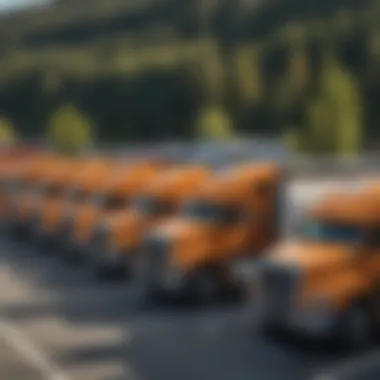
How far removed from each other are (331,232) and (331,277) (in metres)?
1.27

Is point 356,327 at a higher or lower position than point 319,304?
→ lower

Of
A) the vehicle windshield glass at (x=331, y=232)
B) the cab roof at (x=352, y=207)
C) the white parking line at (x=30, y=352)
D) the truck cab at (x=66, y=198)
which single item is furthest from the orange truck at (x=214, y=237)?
the truck cab at (x=66, y=198)

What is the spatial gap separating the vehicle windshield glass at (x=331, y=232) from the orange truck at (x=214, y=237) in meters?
2.26

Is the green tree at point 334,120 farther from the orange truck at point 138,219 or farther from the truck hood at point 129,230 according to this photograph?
the truck hood at point 129,230

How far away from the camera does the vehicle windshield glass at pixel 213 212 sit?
58.2 feet

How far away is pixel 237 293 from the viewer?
58.1ft

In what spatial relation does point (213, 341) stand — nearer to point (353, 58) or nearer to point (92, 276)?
point (92, 276)

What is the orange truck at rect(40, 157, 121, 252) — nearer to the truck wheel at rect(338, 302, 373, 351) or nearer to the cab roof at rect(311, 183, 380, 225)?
the cab roof at rect(311, 183, 380, 225)

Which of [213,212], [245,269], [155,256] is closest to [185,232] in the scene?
[155,256]

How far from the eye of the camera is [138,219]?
20438 millimetres

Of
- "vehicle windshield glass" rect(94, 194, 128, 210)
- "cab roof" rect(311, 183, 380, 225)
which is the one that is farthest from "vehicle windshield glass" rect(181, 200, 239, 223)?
"vehicle windshield glass" rect(94, 194, 128, 210)

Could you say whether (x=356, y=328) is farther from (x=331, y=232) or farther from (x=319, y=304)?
(x=331, y=232)

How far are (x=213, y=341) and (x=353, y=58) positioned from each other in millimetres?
50907

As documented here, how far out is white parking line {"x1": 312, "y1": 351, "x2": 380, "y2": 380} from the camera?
40.9 ft
